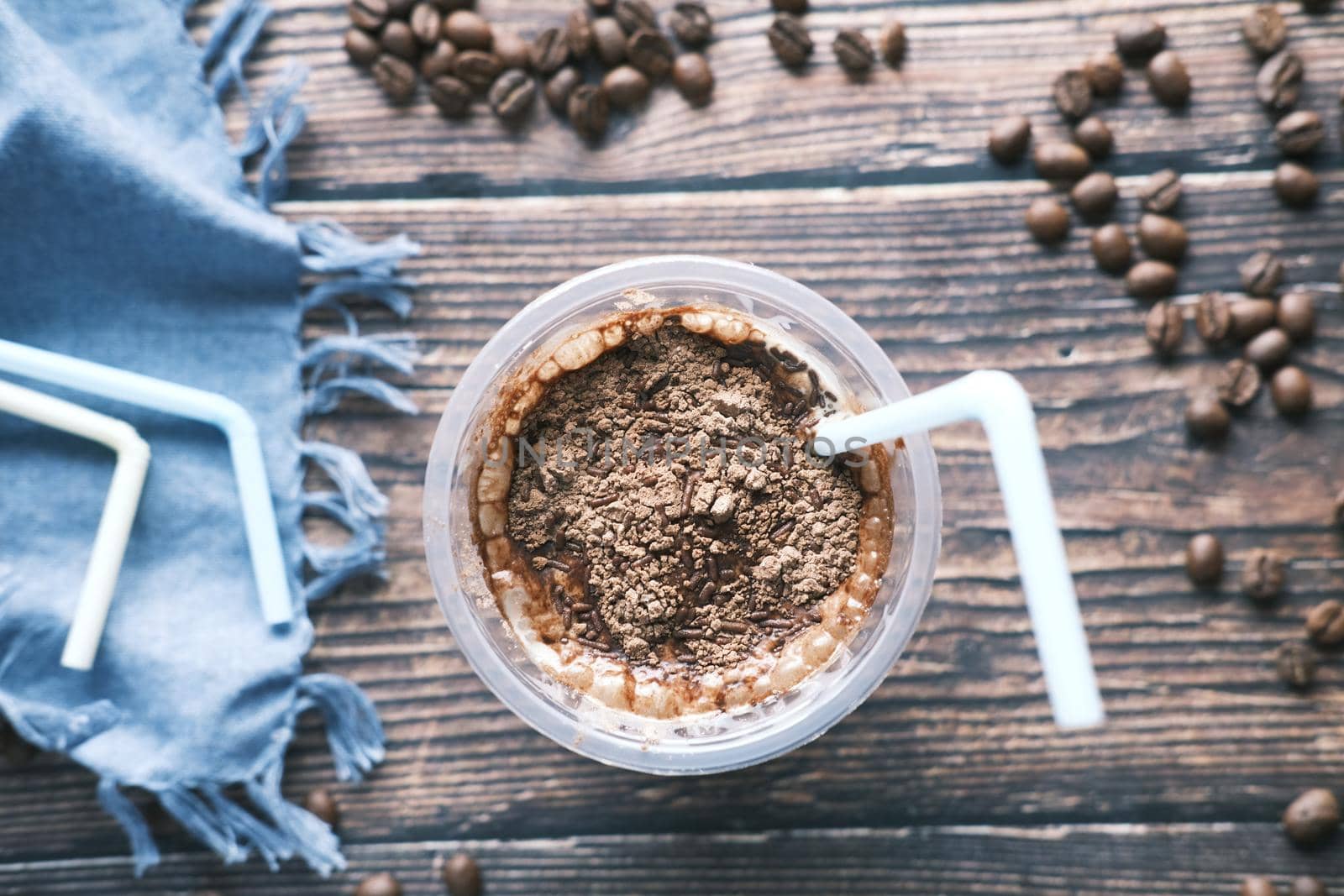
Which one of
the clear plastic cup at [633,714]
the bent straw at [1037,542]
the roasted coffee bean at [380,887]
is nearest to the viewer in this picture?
the bent straw at [1037,542]

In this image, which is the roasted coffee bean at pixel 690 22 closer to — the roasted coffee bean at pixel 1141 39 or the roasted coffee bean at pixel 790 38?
the roasted coffee bean at pixel 790 38

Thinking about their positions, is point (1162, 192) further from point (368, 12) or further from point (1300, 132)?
point (368, 12)

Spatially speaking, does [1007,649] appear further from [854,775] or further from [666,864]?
[666,864]

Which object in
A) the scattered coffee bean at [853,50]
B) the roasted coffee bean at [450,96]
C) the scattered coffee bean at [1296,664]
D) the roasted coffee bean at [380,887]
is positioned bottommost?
the roasted coffee bean at [380,887]

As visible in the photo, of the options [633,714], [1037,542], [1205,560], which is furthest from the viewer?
[1205,560]

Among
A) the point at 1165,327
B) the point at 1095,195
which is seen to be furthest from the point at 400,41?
the point at 1165,327

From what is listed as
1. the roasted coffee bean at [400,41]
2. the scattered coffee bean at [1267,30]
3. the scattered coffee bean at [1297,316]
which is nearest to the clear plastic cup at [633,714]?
the roasted coffee bean at [400,41]
